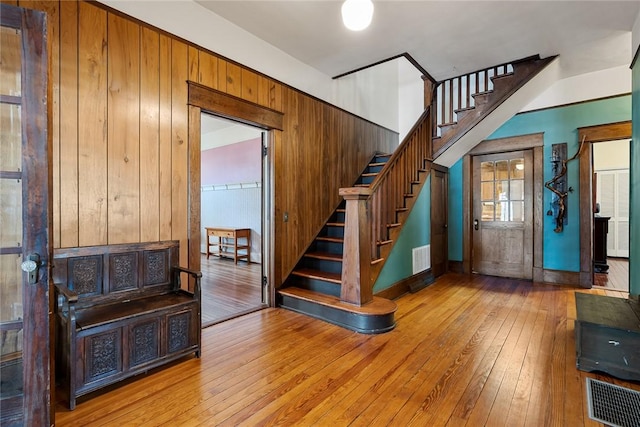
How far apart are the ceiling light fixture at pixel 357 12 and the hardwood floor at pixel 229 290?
295 centimetres

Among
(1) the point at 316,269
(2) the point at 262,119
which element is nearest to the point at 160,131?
(2) the point at 262,119

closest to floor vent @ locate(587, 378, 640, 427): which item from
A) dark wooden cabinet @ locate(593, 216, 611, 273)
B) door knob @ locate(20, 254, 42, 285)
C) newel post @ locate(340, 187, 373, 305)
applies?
newel post @ locate(340, 187, 373, 305)

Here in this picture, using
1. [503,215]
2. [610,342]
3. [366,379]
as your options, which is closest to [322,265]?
[366,379]

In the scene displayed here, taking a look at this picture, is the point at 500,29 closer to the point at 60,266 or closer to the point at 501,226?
the point at 501,226

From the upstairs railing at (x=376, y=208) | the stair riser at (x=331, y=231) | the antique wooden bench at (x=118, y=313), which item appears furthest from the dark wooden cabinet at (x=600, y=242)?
the antique wooden bench at (x=118, y=313)

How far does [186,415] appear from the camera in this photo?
1.76 meters

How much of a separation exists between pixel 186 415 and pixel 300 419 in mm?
638

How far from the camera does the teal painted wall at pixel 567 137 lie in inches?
174

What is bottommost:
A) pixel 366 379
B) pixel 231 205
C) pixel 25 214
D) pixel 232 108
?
pixel 366 379

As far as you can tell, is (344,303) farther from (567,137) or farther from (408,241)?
(567,137)

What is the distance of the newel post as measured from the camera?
9.90ft

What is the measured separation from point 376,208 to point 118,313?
251 centimetres

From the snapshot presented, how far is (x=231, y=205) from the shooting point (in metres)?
7.00

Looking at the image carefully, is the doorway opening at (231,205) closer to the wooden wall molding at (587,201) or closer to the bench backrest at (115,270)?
the bench backrest at (115,270)
